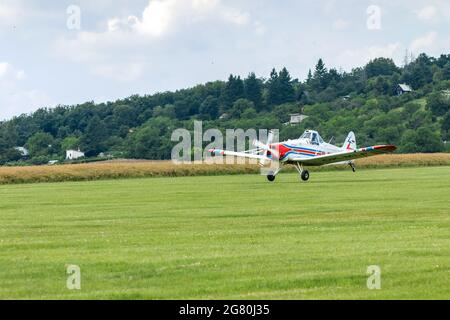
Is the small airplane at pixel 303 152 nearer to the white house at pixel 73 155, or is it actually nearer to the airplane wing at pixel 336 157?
the airplane wing at pixel 336 157

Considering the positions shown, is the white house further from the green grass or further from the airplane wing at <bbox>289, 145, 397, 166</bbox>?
the green grass

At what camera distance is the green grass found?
499 inches

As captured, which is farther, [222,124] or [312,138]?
[222,124]

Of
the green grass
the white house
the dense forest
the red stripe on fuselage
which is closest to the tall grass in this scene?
the red stripe on fuselage

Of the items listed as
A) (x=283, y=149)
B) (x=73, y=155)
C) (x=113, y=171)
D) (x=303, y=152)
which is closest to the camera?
(x=283, y=149)

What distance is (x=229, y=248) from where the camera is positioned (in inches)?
665

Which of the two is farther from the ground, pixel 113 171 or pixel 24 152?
pixel 24 152

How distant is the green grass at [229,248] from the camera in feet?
41.6

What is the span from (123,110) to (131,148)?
60179 mm

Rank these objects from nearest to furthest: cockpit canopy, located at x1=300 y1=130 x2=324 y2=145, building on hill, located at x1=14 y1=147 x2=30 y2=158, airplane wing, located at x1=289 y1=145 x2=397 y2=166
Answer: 1. airplane wing, located at x1=289 y1=145 x2=397 y2=166
2. cockpit canopy, located at x1=300 y1=130 x2=324 y2=145
3. building on hill, located at x1=14 y1=147 x2=30 y2=158

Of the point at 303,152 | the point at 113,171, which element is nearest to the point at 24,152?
the point at 113,171

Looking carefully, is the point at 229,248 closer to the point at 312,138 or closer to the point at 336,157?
the point at 312,138

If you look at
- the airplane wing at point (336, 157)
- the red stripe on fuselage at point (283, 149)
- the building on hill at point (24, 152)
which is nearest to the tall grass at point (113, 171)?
the airplane wing at point (336, 157)
